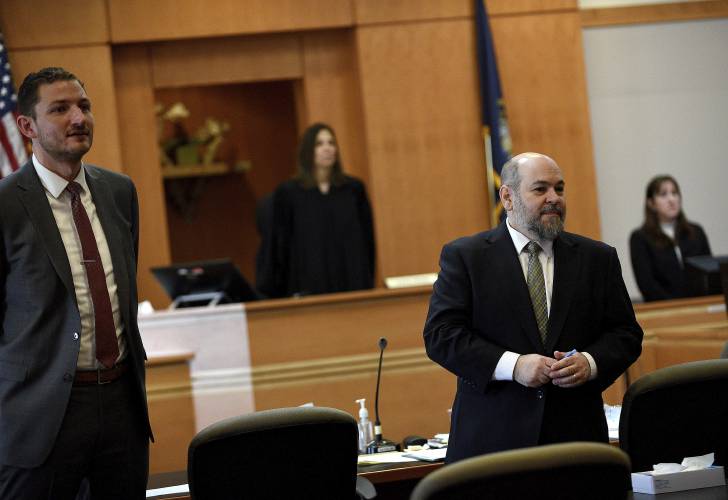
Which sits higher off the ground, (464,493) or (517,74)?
(517,74)

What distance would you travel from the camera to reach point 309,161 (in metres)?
6.39

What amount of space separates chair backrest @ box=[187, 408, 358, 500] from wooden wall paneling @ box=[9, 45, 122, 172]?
5.29 metres

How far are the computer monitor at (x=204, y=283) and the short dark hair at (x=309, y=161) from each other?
0.82m

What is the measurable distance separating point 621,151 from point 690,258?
226cm

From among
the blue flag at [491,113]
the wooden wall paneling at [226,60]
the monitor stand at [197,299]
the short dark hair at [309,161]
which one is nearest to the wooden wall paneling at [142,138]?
the wooden wall paneling at [226,60]

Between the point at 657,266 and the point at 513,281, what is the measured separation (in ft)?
12.5

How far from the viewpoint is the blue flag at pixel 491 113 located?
8.09 metres

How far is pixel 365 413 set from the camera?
412cm

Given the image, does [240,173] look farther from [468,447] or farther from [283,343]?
[468,447]

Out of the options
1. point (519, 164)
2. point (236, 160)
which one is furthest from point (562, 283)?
point (236, 160)

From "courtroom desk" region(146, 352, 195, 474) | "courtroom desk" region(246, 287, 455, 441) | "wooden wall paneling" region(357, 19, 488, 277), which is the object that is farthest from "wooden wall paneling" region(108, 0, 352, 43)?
"courtroom desk" region(146, 352, 195, 474)

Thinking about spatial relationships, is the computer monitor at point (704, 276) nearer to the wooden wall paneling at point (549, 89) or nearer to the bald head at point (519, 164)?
the wooden wall paneling at point (549, 89)

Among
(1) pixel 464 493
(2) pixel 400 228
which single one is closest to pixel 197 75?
(2) pixel 400 228

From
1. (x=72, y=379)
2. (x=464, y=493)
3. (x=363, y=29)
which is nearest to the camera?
(x=464, y=493)
